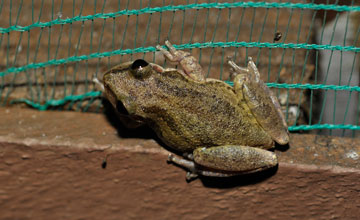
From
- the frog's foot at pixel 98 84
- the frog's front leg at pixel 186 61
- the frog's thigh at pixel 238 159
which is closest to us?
the frog's thigh at pixel 238 159

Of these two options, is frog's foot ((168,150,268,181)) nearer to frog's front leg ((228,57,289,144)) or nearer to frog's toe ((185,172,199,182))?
frog's toe ((185,172,199,182))

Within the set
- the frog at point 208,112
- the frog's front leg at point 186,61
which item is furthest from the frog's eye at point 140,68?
the frog's front leg at point 186,61

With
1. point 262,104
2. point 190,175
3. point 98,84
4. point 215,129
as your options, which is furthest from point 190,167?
point 98,84

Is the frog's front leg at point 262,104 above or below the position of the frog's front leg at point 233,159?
above

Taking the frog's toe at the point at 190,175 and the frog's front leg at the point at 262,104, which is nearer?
the frog's front leg at the point at 262,104

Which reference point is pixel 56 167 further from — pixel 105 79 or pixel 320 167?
pixel 320 167

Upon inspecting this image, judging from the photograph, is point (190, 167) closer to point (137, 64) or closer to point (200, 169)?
point (200, 169)

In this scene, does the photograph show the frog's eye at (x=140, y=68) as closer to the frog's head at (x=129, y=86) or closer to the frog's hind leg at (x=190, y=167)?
the frog's head at (x=129, y=86)

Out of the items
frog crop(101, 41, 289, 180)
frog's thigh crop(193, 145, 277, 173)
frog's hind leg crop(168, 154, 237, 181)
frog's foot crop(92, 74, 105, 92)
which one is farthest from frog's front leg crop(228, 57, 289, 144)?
frog's foot crop(92, 74, 105, 92)

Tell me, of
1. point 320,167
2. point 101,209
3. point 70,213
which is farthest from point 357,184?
point 70,213
